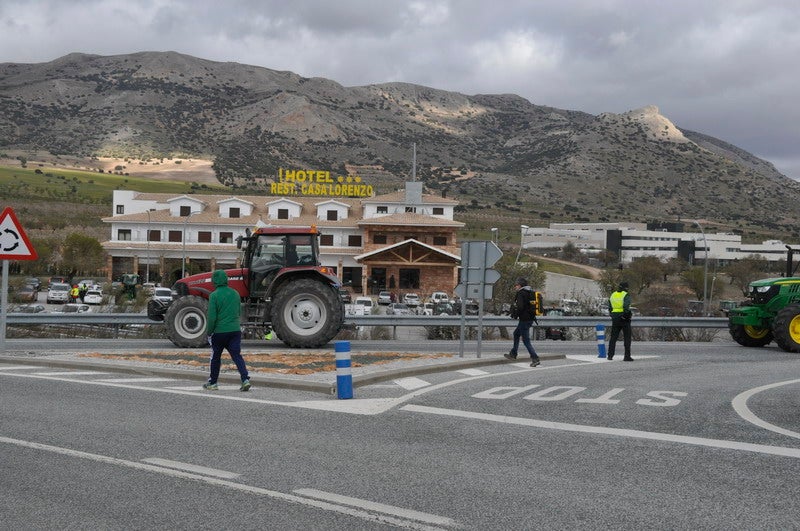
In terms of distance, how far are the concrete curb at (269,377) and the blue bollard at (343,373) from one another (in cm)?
48

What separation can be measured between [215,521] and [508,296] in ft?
125

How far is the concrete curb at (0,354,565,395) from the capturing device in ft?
42.0

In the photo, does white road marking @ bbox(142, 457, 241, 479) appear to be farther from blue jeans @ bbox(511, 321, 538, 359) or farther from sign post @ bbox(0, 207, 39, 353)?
blue jeans @ bbox(511, 321, 538, 359)

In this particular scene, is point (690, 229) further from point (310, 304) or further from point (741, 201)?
point (310, 304)

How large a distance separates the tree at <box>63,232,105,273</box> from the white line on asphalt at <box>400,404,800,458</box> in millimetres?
64268

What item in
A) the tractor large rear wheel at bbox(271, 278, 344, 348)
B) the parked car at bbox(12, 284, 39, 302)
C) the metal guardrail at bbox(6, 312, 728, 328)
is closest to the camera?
the tractor large rear wheel at bbox(271, 278, 344, 348)

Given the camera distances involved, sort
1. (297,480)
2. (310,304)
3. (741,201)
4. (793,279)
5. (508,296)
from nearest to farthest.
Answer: (297,480) → (310,304) → (793,279) → (508,296) → (741,201)

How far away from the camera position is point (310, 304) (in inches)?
775

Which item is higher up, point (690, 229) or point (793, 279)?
point (690, 229)

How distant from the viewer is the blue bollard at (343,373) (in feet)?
38.6

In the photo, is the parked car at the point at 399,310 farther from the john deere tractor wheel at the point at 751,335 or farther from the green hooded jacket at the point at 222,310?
the green hooded jacket at the point at 222,310

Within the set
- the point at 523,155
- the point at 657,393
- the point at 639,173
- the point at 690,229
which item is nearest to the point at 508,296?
the point at 657,393

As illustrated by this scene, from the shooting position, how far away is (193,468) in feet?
24.5

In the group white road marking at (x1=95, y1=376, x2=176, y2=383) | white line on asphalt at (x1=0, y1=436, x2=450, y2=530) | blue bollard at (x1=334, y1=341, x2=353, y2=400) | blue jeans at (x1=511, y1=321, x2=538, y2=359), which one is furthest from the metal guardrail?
white line on asphalt at (x1=0, y1=436, x2=450, y2=530)
